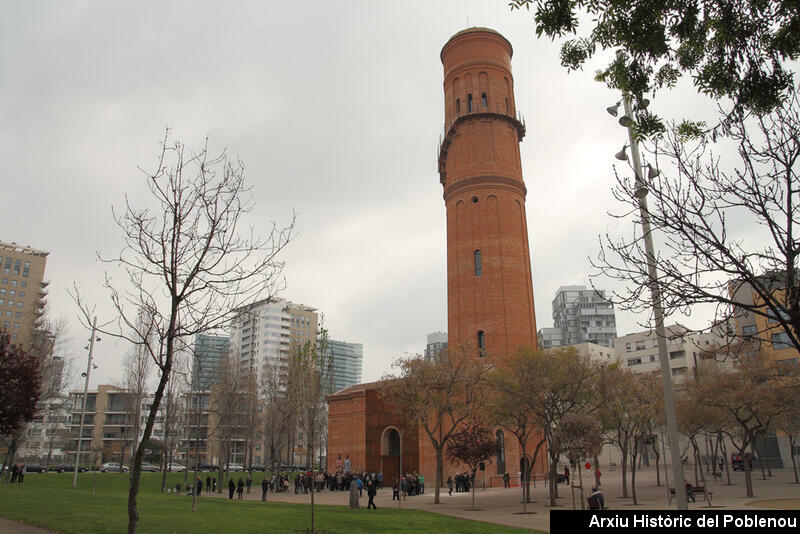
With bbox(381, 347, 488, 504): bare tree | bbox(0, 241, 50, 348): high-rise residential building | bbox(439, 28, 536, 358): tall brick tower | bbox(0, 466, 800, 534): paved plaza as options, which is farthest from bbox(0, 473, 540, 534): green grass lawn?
bbox(0, 241, 50, 348): high-rise residential building

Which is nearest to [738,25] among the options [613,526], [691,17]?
[691,17]

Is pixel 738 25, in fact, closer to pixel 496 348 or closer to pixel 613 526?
pixel 613 526

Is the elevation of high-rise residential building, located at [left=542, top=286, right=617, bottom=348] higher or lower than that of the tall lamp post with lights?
higher

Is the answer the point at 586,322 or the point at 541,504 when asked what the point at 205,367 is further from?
the point at 586,322

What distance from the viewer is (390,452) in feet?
133

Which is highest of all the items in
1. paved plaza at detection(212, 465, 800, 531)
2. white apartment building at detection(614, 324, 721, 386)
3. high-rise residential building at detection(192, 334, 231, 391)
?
white apartment building at detection(614, 324, 721, 386)

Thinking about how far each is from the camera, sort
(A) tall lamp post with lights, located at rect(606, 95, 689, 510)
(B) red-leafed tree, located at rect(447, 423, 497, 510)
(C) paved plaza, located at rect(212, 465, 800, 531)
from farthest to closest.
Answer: (B) red-leafed tree, located at rect(447, 423, 497, 510) → (C) paved plaza, located at rect(212, 465, 800, 531) → (A) tall lamp post with lights, located at rect(606, 95, 689, 510)

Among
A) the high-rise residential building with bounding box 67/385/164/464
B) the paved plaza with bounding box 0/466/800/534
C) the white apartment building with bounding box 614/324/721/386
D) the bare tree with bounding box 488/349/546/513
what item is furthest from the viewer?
the high-rise residential building with bounding box 67/385/164/464

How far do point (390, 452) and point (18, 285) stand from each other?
92701 millimetres

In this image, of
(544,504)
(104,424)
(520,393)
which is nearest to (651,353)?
(544,504)

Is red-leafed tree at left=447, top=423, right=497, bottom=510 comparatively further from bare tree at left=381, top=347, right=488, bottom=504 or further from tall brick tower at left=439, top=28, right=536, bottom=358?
tall brick tower at left=439, top=28, right=536, bottom=358

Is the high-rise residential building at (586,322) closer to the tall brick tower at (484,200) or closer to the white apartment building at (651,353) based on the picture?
the white apartment building at (651,353)

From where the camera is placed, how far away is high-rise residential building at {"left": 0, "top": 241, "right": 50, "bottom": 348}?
98188 millimetres

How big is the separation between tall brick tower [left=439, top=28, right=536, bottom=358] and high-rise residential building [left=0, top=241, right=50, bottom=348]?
3479 inches
